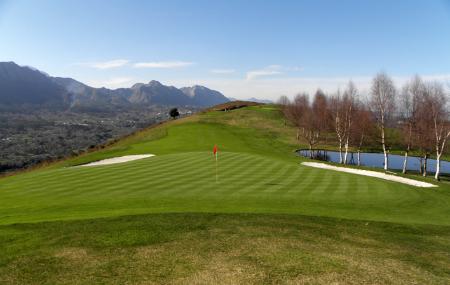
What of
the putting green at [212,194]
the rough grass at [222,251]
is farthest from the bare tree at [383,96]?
→ the rough grass at [222,251]

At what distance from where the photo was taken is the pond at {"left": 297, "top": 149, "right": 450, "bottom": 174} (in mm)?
68938

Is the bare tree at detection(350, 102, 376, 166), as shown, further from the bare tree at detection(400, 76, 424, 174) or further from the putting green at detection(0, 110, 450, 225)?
the putting green at detection(0, 110, 450, 225)

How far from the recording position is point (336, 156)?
8219 cm

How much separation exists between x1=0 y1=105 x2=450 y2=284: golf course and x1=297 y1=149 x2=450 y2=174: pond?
4201 centimetres

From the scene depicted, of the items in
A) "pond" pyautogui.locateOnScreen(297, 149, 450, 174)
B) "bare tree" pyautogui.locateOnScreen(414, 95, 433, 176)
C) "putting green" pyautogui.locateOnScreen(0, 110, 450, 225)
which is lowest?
"pond" pyautogui.locateOnScreen(297, 149, 450, 174)

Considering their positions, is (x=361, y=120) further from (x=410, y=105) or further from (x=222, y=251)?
(x=222, y=251)

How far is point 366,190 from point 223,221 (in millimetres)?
14765

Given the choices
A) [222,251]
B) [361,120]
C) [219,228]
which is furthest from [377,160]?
[222,251]

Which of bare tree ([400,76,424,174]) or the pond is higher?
bare tree ([400,76,424,174])

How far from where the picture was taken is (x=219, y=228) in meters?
17.1

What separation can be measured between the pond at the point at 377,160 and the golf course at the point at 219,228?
42006 mm

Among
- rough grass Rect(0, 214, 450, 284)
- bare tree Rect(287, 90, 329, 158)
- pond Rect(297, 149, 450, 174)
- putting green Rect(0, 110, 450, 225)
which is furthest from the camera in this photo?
bare tree Rect(287, 90, 329, 158)

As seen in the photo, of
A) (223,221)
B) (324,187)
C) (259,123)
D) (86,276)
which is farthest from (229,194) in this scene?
(259,123)

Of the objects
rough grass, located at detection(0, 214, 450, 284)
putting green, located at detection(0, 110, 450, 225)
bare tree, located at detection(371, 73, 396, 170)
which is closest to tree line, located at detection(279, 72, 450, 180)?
bare tree, located at detection(371, 73, 396, 170)
